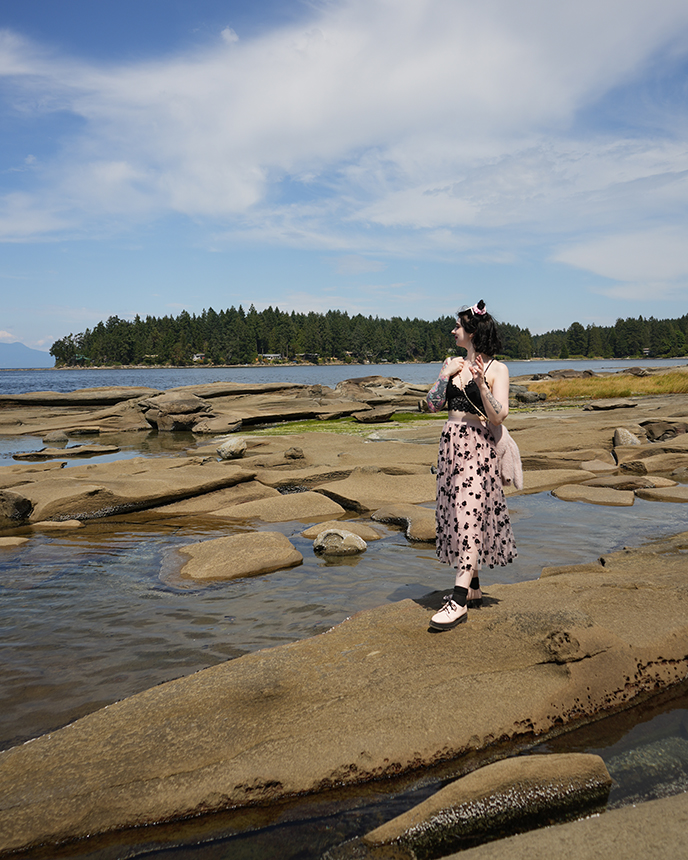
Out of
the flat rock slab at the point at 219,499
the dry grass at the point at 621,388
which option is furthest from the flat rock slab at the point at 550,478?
the dry grass at the point at 621,388

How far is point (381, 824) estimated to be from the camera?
318cm

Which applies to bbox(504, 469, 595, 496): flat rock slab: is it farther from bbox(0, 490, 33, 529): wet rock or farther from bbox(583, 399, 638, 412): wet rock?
bbox(583, 399, 638, 412): wet rock

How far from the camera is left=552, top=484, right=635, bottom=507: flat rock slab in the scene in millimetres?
11148

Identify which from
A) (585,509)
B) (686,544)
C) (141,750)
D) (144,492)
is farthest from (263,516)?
(141,750)

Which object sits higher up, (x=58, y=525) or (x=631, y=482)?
(x=631, y=482)

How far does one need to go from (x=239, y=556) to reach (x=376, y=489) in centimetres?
458

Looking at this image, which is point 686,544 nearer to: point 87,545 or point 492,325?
point 492,325

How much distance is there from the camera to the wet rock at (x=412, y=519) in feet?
30.1

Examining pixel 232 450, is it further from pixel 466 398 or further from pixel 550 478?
pixel 466 398

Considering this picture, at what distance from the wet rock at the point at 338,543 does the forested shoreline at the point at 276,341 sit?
15790cm

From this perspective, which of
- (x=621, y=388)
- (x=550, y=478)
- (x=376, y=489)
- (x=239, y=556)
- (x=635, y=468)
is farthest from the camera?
(x=621, y=388)

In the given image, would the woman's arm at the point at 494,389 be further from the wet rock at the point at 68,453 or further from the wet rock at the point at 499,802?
the wet rock at the point at 68,453

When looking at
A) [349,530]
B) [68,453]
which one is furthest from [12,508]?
[68,453]

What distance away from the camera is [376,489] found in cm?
1196
